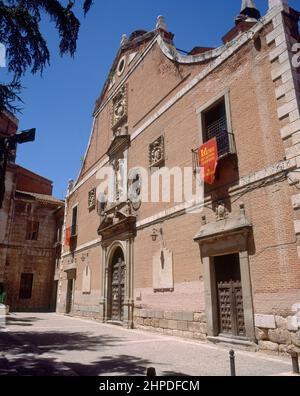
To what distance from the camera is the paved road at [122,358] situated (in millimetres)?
5465

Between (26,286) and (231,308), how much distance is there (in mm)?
20697

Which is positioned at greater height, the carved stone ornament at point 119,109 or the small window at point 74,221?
the carved stone ornament at point 119,109

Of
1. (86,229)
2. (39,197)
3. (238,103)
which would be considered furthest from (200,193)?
(39,197)

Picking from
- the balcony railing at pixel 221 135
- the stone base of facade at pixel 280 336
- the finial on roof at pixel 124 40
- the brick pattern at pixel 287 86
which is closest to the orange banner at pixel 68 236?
the finial on roof at pixel 124 40

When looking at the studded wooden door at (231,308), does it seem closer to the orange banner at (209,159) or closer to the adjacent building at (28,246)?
the orange banner at (209,159)

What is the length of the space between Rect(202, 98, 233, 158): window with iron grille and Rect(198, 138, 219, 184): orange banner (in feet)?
0.80

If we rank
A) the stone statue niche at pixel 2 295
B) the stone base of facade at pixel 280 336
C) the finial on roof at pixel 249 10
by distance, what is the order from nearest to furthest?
the stone base of facade at pixel 280 336, the finial on roof at pixel 249 10, the stone statue niche at pixel 2 295

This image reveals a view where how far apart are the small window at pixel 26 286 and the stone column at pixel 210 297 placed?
1982 cm

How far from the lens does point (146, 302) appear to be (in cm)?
1199

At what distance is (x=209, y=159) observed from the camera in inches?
374

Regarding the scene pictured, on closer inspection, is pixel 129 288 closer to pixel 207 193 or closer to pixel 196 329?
pixel 196 329

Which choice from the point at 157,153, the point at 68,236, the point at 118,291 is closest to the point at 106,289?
the point at 118,291

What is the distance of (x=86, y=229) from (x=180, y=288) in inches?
393

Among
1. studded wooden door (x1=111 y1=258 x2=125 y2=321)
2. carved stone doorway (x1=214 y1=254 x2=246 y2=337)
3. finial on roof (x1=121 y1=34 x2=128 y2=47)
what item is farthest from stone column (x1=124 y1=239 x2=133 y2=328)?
finial on roof (x1=121 y1=34 x2=128 y2=47)
